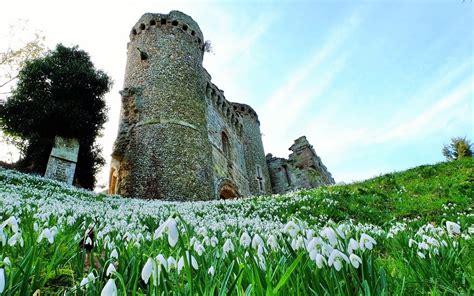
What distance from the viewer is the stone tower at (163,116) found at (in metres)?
18.8

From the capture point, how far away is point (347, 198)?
13578 mm

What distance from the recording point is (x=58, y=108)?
20156 mm

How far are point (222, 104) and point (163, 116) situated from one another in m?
9.79

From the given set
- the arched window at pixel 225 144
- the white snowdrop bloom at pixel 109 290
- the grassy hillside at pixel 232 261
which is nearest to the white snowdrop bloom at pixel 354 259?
the grassy hillside at pixel 232 261

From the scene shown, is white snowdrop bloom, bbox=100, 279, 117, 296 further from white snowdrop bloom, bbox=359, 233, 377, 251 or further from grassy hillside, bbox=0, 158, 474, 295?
white snowdrop bloom, bbox=359, 233, 377, 251

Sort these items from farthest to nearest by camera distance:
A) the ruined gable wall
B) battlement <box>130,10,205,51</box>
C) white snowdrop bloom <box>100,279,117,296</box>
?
battlement <box>130,10,205,51</box> < the ruined gable wall < white snowdrop bloom <box>100,279,117,296</box>

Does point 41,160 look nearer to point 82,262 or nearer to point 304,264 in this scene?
point 82,262

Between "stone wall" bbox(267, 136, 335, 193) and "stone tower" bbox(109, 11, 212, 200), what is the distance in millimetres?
16468

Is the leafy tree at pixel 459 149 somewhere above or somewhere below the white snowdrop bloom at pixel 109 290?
above

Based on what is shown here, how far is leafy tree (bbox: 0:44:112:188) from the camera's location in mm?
19953

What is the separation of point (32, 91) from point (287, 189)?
25445 mm

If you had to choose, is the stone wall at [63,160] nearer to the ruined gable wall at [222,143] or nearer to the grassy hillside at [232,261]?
Result: the ruined gable wall at [222,143]

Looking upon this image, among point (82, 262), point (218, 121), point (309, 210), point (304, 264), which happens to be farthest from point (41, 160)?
point (304, 264)

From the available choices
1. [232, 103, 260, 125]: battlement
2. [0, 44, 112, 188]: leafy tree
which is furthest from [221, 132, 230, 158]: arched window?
[232, 103, 260, 125]: battlement
